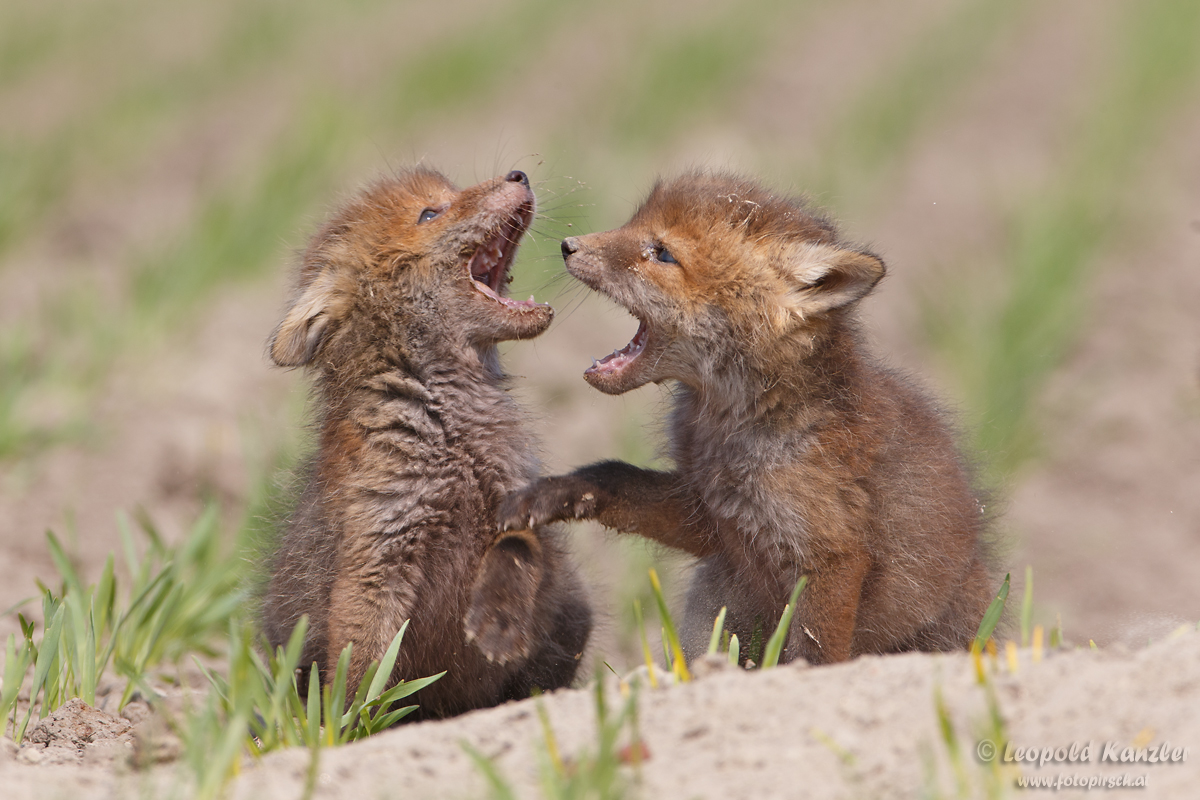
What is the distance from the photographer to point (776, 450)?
14.1 ft

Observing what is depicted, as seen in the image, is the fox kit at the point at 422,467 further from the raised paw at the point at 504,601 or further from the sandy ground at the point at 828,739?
the sandy ground at the point at 828,739

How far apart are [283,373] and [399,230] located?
4289 millimetres

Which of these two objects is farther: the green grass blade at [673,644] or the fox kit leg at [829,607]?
the fox kit leg at [829,607]

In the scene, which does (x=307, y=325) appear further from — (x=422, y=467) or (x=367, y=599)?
(x=367, y=599)

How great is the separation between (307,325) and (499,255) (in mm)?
946

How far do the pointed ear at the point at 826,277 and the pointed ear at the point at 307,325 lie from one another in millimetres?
1843

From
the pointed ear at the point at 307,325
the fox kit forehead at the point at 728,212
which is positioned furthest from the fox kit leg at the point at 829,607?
the pointed ear at the point at 307,325

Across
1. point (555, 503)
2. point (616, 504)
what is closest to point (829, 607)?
point (616, 504)

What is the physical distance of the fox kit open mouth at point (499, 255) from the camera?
502cm

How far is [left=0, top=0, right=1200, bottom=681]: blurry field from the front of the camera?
7.23 meters

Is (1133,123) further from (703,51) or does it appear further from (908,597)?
(908,597)

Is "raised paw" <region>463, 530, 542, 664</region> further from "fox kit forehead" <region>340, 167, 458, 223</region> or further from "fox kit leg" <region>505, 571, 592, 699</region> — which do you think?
"fox kit forehead" <region>340, 167, 458, 223</region>

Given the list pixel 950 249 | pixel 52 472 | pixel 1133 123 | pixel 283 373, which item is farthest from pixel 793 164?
pixel 52 472

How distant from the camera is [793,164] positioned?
13.0 meters
